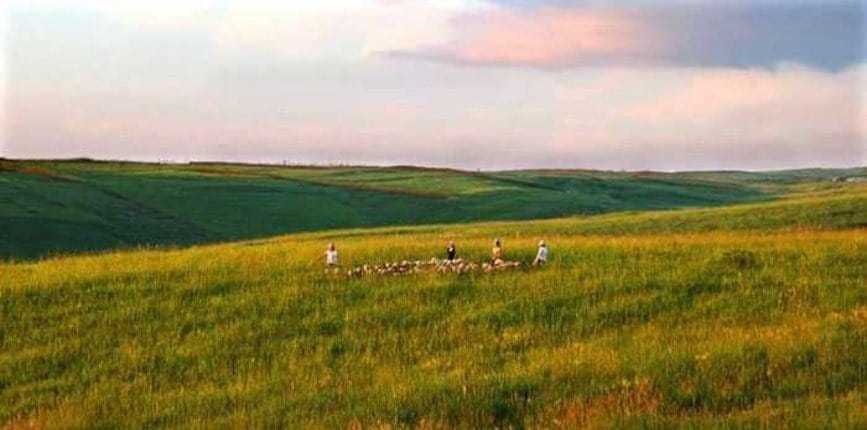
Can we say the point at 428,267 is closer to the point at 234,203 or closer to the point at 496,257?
the point at 496,257

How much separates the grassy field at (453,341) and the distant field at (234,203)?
27.1 m

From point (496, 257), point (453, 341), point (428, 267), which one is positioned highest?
point (496, 257)

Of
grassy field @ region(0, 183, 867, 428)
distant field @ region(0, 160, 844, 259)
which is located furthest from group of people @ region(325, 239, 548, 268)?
distant field @ region(0, 160, 844, 259)

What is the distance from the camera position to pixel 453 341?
16938 millimetres

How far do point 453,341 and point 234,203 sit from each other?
6377 cm

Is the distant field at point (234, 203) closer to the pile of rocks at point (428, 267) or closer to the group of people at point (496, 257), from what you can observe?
the group of people at point (496, 257)

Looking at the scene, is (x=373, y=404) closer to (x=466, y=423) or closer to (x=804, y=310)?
(x=466, y=423)

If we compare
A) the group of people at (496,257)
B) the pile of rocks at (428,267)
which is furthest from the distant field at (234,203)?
the pile of rocks at (428,267)

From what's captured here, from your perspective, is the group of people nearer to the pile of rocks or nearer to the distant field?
the pile of rocks

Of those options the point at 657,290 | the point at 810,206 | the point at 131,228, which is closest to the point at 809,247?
the point at 657,290

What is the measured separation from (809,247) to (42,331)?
17.2 m

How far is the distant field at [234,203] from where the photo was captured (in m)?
55.3

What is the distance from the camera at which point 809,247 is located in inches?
933

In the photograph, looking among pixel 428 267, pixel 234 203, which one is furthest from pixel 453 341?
pixel 234 203
